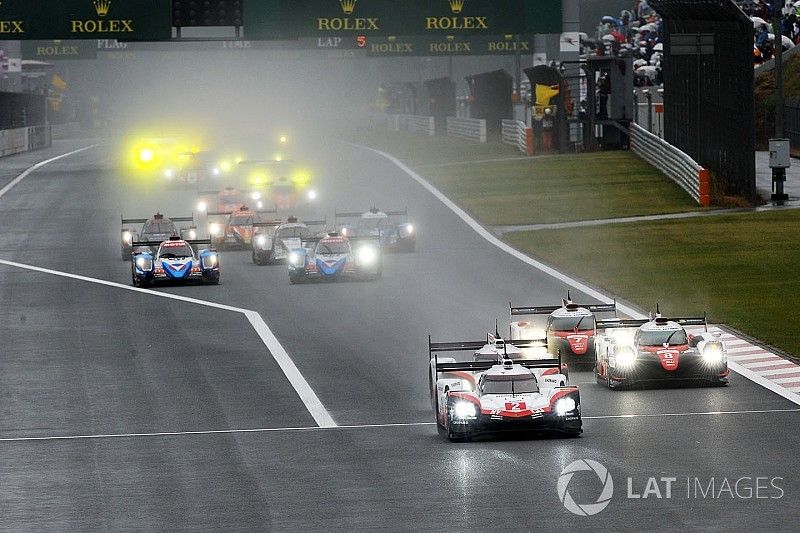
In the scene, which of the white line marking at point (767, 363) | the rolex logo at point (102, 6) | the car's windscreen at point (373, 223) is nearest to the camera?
the white line marking at point (767, 363)

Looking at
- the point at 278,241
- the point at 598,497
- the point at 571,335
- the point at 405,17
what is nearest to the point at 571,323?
the point at 571,335

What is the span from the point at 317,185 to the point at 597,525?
6737 cm

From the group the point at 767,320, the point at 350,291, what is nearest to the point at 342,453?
the point at 767,320

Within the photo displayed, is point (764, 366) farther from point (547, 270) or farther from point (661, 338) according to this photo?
point (547, 270)

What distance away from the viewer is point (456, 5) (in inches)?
3059

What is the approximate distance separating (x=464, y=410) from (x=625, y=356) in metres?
5.71

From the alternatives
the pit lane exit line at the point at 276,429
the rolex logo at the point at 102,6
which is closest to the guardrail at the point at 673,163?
the rolex logo at the point at 102,6

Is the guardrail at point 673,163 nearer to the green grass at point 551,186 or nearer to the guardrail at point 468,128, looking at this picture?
the green grass at point 551,186

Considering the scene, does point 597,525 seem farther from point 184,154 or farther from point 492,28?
point 184,154

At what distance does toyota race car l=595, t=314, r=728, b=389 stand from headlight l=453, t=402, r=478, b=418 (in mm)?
5460

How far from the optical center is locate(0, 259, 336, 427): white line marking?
98.1 feet

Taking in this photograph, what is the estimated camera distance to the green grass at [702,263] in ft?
135

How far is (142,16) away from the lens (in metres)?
75.5

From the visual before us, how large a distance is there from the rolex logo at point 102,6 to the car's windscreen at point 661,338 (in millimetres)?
50155
